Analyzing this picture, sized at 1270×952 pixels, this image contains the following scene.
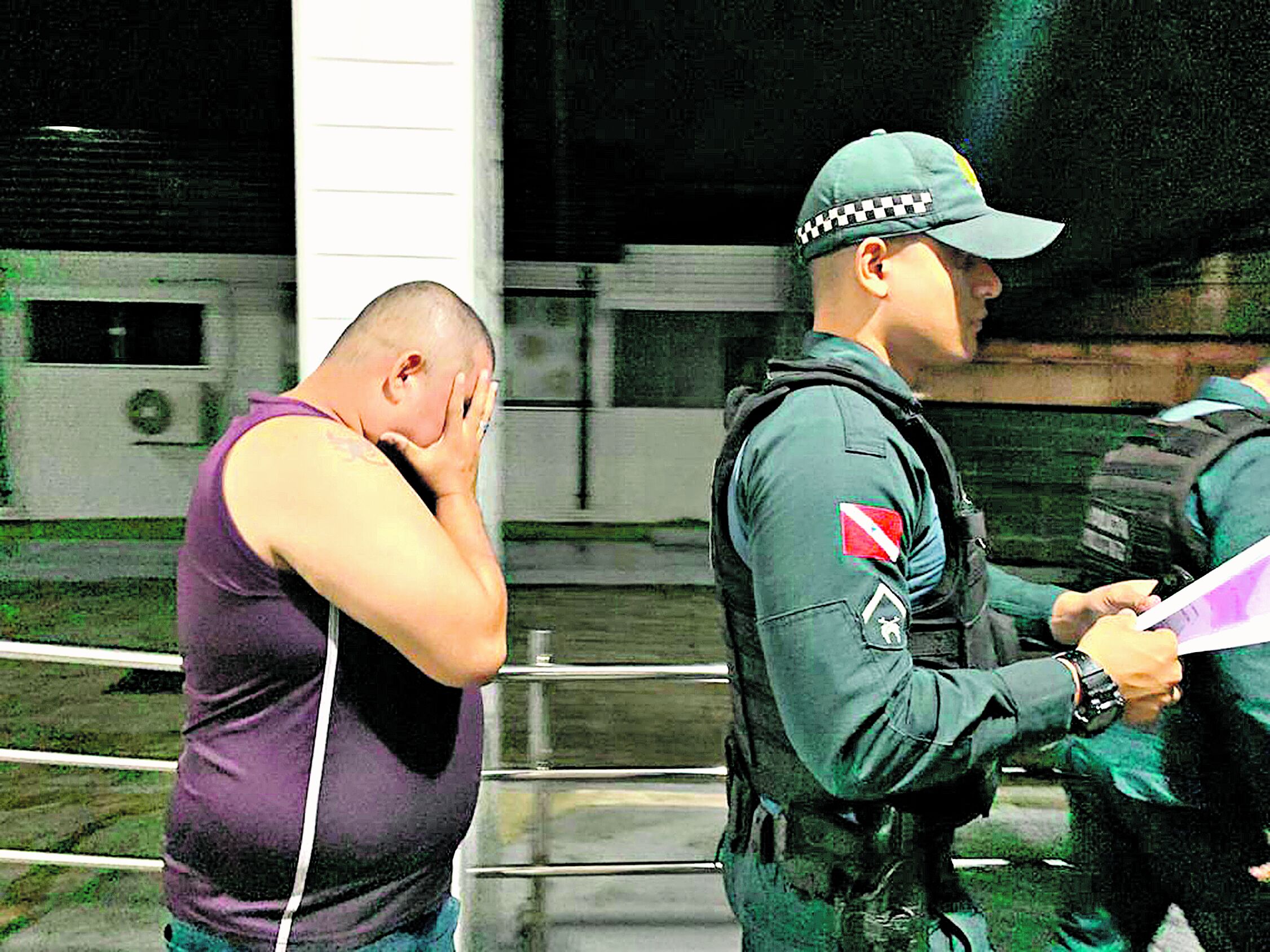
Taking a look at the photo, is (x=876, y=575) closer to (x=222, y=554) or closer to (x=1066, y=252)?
(x=222, y=554)

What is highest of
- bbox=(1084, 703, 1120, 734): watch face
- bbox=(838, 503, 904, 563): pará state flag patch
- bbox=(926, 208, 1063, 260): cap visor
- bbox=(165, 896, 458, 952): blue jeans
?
bbox=(926, 208, 1063, 260): cap visor

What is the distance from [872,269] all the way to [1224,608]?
700mm

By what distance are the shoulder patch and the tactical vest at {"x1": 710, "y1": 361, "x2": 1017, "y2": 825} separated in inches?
3.6

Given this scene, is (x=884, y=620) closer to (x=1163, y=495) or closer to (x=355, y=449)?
(x=355, y=449)

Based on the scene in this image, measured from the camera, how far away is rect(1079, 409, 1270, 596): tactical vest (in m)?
1.84

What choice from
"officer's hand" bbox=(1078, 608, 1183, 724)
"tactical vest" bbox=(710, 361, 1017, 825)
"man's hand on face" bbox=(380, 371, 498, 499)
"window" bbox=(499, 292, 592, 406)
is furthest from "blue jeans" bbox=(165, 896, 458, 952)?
"window" bbox=(499, 292, 592, 406)

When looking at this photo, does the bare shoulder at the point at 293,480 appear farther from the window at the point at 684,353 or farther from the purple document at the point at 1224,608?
the window at the point at 684,353

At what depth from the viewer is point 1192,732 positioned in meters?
1.93

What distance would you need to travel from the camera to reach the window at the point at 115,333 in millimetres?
16625

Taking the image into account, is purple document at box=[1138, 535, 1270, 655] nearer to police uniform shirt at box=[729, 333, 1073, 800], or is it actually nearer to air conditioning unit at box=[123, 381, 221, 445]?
police uniform shirt at box=[729, 333, 1073, 800]

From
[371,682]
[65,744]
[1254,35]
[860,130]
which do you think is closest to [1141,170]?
[860,130]

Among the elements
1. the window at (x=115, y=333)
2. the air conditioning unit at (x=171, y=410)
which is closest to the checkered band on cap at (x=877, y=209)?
the air conditioning unit at (x=171, y=410)

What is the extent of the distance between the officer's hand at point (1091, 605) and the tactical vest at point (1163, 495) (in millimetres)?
76

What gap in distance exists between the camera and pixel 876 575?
1.21 m
